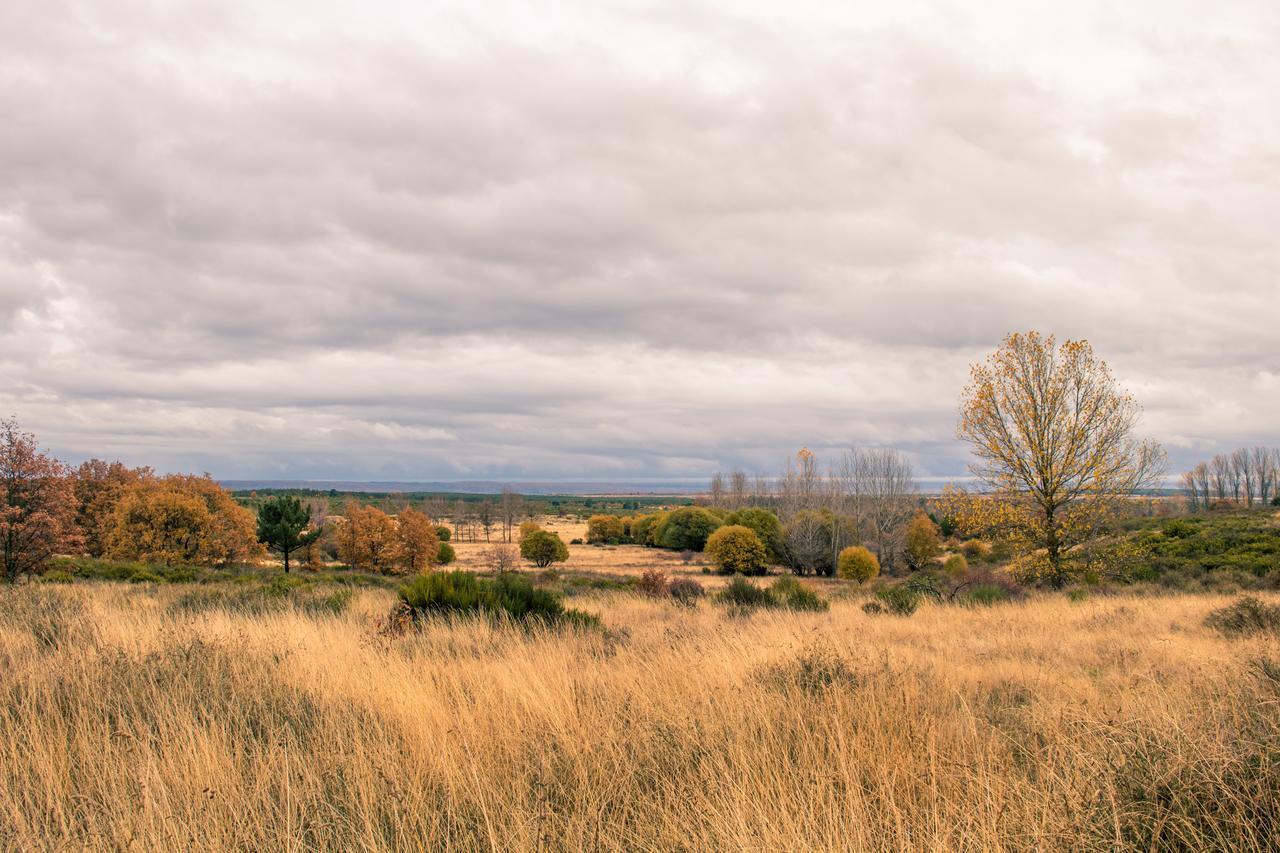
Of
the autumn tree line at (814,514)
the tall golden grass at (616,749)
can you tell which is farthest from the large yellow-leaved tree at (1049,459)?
the tall golden grass at (616,749)

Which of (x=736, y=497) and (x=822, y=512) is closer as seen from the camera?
(x=822, y=512)

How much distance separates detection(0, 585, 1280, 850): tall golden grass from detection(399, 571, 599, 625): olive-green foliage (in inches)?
113

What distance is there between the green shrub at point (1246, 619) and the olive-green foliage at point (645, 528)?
236 ft

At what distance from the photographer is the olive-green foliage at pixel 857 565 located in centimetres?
4750

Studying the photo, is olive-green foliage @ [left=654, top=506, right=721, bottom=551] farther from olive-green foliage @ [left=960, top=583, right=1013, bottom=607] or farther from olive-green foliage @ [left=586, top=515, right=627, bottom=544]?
olive-green foliage @ [left=960, top=583, right=1013, bottom=607]

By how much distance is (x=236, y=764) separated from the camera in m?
4.71

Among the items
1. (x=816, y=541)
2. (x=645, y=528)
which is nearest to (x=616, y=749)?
(x=816, y=541)

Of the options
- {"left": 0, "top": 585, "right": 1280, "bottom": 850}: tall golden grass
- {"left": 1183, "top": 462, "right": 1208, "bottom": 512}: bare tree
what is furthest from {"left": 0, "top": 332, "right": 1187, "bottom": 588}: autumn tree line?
{"left": 1183, "top": 462, "right": 1208, "bottom": 512}: bare tree

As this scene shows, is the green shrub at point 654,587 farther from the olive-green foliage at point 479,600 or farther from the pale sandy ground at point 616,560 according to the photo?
the pale sandy ground at point 616,560

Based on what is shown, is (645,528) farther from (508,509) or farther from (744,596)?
(744,596)

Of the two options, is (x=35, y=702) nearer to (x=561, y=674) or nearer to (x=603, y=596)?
(x=561, y=674)

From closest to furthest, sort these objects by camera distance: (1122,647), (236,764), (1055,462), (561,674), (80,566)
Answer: (236,764) → (561,674) → (1122,647) → (1055,462) → (80,566)

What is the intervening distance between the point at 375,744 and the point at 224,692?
2142mm

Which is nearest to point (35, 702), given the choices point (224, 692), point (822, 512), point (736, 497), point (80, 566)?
point (224, 692)
